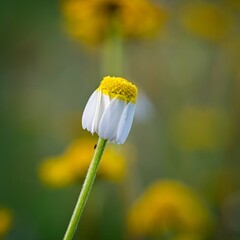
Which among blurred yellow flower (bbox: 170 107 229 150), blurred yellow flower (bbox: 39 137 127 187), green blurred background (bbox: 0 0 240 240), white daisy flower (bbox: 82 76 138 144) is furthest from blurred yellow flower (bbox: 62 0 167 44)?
white daisy flower (bbox: 82 76 138 144)

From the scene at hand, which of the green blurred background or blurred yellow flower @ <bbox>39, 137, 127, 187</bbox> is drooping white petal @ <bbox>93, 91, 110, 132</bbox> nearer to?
blurred yellow flower @ <bbox>39, 137, 127, 187</bbox>

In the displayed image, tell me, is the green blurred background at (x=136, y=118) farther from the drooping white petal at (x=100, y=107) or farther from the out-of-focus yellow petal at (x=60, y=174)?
the drooping white petal at (x=100, y=107)

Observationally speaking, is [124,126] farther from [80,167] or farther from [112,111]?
[80,167]

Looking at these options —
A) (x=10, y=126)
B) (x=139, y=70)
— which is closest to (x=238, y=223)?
(x=10, y=126)

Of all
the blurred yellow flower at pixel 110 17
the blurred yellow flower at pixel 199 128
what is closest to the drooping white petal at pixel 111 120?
the blurred yellow flower at pixel 110 17

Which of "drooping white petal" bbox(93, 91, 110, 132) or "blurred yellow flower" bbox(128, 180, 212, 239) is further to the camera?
"blurred yellow flower" bbox(128, 180, 212, 239)

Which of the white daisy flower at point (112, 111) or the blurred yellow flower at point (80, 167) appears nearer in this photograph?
the white daisy flower at point (112, 111)

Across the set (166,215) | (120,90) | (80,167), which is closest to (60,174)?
(80,167)

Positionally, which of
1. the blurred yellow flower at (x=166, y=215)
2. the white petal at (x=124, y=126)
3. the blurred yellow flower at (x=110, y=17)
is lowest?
the white petal at (x=124, y=126)

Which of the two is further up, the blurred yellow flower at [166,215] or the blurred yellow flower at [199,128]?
the blurred yellow flower at [199,128]
